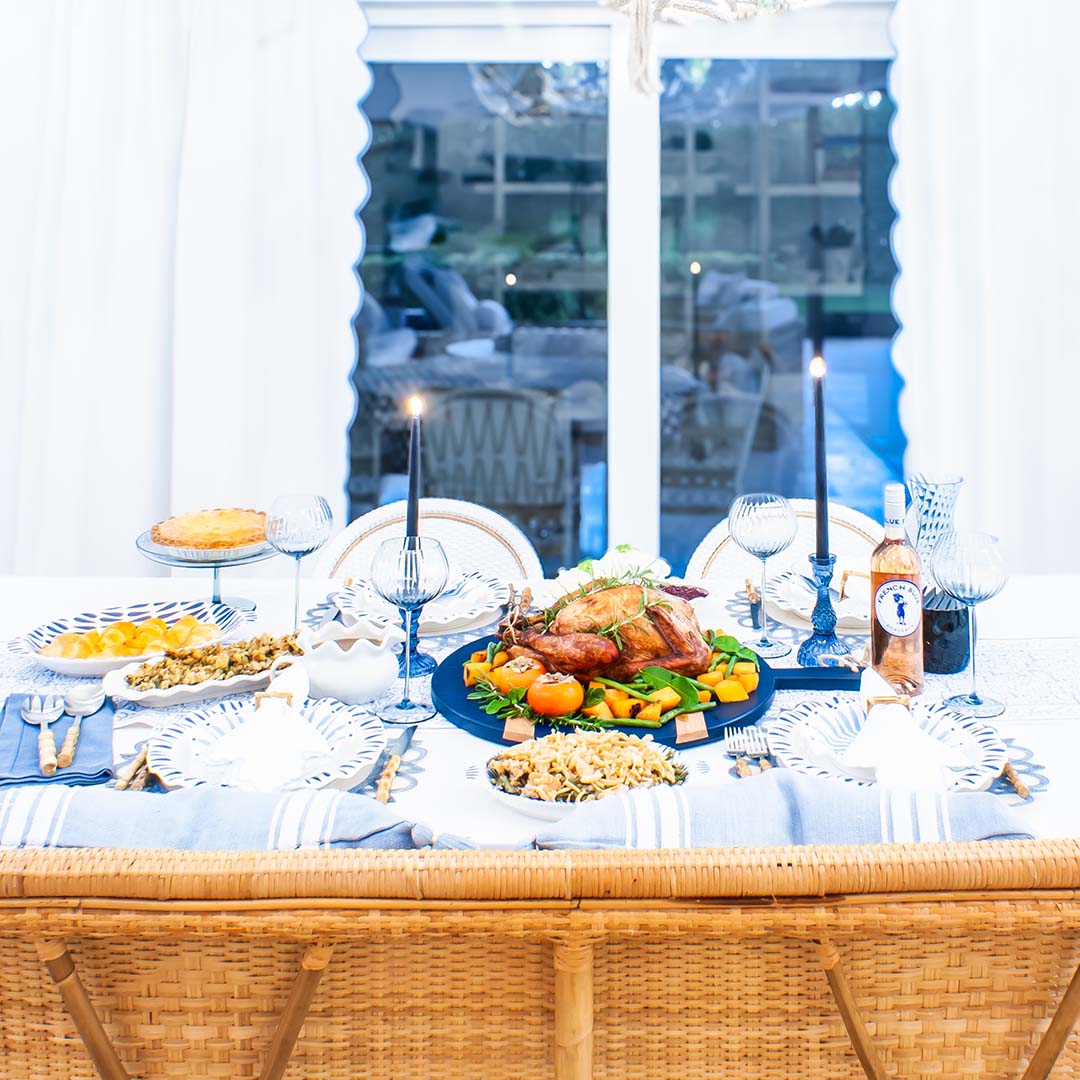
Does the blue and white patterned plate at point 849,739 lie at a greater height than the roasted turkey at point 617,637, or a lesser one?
lesser

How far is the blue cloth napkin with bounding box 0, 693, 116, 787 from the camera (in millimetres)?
1163

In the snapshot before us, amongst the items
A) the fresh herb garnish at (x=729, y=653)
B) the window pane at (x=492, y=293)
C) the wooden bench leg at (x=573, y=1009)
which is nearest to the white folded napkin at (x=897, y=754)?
the fresh herb garnish at (x=729, y=653)

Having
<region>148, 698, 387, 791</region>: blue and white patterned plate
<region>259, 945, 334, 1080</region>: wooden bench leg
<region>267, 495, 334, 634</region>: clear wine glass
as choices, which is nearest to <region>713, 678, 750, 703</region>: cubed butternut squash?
<region>148, 698, 387, 791</region>: blue and white patterned plate

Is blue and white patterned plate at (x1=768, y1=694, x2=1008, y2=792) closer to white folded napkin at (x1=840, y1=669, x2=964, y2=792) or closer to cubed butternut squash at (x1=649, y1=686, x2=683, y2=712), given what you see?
white folded napkin at (x1=840, y1=669, x2=964, y2=792)

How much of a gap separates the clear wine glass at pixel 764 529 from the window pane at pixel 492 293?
1.96 meters

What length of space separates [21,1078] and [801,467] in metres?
3.23

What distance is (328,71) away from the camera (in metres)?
3.05

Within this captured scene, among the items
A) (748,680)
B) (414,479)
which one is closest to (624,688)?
(748,680)

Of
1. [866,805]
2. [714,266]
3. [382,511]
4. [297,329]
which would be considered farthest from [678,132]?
[866,805]

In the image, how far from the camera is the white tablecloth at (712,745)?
1.12 meters

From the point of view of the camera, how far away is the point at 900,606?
1.39m

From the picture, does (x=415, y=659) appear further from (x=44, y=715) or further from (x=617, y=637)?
(x=44, y=715)

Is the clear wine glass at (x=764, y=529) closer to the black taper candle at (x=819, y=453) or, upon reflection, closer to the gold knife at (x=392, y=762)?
the black taper candle at (x=819, y=453)

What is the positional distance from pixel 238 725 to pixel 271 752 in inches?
5.1
